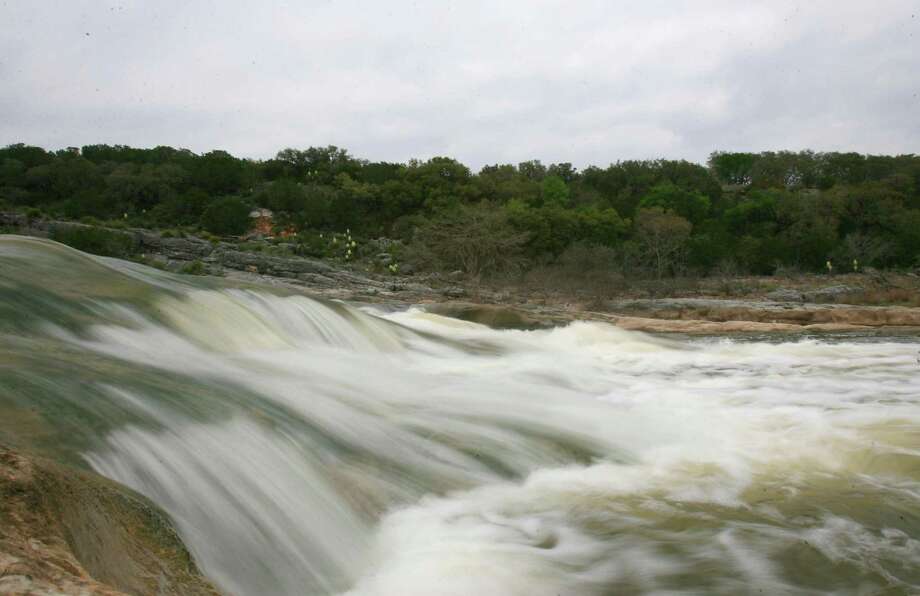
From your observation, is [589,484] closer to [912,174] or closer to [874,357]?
[874,357]

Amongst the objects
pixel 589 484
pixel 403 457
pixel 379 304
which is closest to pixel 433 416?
pixel 403 457

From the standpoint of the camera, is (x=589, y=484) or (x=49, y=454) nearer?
(x=49, y=454)

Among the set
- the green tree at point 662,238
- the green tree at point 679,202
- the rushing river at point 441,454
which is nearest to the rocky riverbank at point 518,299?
the rushing river at point 441,454

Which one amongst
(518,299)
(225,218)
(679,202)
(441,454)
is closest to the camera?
(441,454)

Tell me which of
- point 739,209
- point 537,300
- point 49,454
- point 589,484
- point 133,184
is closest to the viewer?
point 49,454

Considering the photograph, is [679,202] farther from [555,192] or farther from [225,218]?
[225,218]

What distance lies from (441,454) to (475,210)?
96.7 ft

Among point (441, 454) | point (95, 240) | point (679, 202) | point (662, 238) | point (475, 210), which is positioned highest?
point (679, 202)

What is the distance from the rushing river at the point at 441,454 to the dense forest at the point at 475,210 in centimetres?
2133

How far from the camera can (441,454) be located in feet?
19.4

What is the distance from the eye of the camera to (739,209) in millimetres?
45625

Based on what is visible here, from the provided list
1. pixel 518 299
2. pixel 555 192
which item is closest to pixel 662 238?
pixel 555 192

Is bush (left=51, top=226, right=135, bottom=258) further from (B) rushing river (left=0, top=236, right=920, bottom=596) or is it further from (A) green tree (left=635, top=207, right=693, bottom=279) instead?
(A) green tree (left=635, top=207, right=693, bottom=279)

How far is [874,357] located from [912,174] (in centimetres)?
4733
